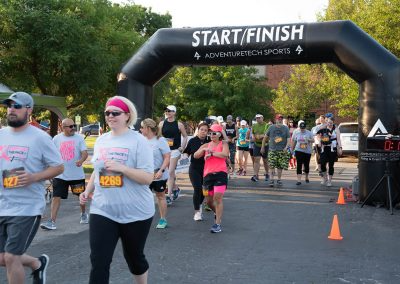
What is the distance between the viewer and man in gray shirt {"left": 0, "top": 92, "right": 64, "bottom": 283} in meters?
4.06

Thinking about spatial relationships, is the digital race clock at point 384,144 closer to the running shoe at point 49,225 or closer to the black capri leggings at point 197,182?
the black capri leggings at point 197,182

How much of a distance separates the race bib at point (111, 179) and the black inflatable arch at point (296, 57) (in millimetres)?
7367

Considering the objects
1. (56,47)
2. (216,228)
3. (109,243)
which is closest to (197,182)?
(216,228)

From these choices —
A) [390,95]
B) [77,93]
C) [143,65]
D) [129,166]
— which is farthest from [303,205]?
[77,93]

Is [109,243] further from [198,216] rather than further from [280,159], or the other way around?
[280,159]

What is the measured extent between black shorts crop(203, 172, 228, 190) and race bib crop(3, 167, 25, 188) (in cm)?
390

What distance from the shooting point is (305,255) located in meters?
6.29

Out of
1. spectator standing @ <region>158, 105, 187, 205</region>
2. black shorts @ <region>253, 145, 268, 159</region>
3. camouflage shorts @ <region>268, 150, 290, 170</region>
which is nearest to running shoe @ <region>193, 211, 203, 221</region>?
spectator standing @ <region>158, 105, 187, 205</region>

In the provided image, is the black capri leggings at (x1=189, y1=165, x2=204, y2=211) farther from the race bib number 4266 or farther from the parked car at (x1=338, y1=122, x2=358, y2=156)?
the parked car at (x1=338, y1=122, x2=358, y2=156)

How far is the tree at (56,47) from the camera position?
607 inches

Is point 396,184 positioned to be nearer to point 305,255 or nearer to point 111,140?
point 305,255

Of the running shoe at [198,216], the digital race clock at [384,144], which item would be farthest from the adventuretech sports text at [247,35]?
the running shoe at [198,216]

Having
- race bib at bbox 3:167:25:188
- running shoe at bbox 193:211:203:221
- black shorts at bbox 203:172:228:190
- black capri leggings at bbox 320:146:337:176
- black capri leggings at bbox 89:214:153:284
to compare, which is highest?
black capri leggings at bbox 320:146:337:176

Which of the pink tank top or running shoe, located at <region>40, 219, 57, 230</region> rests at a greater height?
the pink tank top
